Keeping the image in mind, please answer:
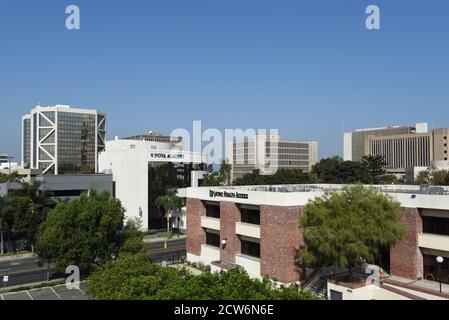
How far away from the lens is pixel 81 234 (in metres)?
41.9

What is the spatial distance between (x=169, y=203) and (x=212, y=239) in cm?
2793

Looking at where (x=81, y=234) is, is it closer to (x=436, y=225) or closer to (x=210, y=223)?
(x=210, y=223)

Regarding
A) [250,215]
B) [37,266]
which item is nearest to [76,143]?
[37,266]

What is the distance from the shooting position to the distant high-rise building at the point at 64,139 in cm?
14925

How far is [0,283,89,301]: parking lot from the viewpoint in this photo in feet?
127

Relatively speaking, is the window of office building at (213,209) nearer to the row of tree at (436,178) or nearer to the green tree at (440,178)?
the row of tree at (436,178)

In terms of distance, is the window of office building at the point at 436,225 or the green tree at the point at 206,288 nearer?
the green tree at the point at 206,288

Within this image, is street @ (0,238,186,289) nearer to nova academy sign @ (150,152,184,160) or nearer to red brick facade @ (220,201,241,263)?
red brick facade @ (220,201,241,263)

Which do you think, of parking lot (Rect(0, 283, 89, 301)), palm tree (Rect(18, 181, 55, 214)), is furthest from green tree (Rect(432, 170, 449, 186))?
parking lot (Rect(0, 283, 89, 301))

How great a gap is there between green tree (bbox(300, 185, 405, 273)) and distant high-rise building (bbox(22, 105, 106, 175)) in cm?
12220

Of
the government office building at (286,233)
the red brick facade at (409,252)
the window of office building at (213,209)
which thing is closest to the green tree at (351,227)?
the red brick facade at (409,252)

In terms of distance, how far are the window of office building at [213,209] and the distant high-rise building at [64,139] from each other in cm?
10396

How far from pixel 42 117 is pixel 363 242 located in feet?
457
